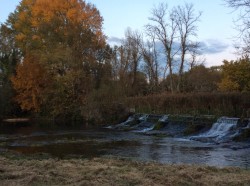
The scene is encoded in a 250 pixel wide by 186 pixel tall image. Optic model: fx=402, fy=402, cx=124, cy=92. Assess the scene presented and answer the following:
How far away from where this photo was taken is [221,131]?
79.1 feet

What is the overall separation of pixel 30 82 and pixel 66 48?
21.2ft

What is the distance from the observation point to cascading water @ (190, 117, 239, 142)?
22.5m

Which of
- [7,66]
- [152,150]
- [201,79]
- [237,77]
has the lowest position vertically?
[152,150]

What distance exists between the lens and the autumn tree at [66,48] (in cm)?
4288

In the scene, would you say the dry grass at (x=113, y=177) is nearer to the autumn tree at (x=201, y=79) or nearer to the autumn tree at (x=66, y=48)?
the autumn tree at (x=66, y=48)

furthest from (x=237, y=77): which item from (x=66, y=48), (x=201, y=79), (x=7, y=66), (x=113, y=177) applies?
(x=113, y=177)

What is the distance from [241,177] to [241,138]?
13.0 m

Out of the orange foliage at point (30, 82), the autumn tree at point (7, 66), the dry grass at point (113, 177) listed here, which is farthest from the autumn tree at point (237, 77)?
Answer: the dry grass at point (113, 177)

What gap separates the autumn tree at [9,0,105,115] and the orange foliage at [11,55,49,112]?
0.12m

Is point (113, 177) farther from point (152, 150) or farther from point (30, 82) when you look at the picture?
point (30, 82)

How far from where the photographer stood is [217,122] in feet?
83.6

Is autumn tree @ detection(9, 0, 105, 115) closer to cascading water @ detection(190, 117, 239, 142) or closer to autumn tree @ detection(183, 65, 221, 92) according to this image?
autumn tree @ detection(183, 65, 221, 92)

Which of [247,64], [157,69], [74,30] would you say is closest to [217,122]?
[247,64]

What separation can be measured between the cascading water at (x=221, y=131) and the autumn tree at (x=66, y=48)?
19.3 metres
